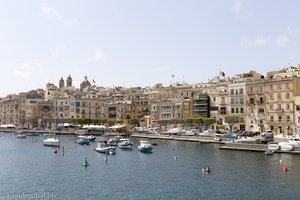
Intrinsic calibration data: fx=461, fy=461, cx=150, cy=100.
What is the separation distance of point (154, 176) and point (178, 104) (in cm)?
7525

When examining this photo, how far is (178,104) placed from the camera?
128000 mm

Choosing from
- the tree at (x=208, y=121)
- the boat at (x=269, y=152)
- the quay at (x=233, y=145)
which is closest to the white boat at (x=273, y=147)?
the quay at (x=233, y=145)

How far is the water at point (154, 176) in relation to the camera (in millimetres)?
44031

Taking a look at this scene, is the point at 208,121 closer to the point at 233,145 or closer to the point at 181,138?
the point at 181,138

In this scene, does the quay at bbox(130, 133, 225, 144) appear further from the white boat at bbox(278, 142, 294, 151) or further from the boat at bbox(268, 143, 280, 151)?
the white boat at bbox(278, 142, 294, 151)

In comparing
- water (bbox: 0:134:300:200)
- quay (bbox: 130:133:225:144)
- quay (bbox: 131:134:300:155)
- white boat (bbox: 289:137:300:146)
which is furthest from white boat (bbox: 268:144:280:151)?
quay (bbox: 130:133:225:144)

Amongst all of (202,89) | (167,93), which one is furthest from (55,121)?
(202,89)

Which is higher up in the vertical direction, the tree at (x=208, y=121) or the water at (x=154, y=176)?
the tree at (x=208, y=121)

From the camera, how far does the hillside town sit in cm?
9712

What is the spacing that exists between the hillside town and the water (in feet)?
89.4

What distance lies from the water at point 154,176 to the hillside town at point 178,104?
27248 millimetres

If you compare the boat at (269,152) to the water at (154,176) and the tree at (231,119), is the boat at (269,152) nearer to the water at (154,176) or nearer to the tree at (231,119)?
the water at (154,176)

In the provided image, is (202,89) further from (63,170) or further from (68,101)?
(63,170)

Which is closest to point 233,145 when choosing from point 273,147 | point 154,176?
point 273,147
